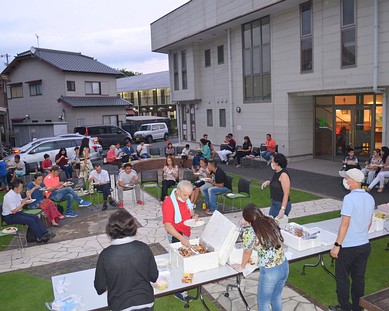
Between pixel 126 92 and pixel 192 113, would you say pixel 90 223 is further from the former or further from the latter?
pixel 126 92

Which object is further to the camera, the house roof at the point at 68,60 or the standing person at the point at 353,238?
the house roof at the point at 68,60

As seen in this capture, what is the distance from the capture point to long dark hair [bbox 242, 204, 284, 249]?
159 inches

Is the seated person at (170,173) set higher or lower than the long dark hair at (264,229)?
lower

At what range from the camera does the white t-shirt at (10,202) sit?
8060mm

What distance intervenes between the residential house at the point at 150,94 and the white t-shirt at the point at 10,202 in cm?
4027

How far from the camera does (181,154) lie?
1892 cm

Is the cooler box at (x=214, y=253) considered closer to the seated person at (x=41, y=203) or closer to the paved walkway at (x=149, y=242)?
the paved walkway at (x=149, y=242)

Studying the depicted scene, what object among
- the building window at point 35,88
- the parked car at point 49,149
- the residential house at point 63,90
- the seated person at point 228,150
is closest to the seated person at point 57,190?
the parked car at point 49,149

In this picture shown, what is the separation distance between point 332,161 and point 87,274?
15.0 m

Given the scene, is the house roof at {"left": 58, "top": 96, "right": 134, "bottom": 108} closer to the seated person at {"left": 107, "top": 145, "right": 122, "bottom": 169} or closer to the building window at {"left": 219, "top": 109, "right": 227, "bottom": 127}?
the building window at {"left": 219, "top": 109, "right": 227, "bottom": 127}

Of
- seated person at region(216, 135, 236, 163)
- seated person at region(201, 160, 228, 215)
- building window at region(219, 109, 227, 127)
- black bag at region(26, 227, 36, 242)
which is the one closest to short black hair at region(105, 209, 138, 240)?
black bag at region(26, 227, 36, 242)

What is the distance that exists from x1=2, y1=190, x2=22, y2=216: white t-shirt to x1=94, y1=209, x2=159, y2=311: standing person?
5504 millimetres

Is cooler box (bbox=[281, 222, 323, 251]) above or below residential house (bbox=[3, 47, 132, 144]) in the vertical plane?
below

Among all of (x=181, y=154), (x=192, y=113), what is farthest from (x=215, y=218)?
(x=192, y=113)
